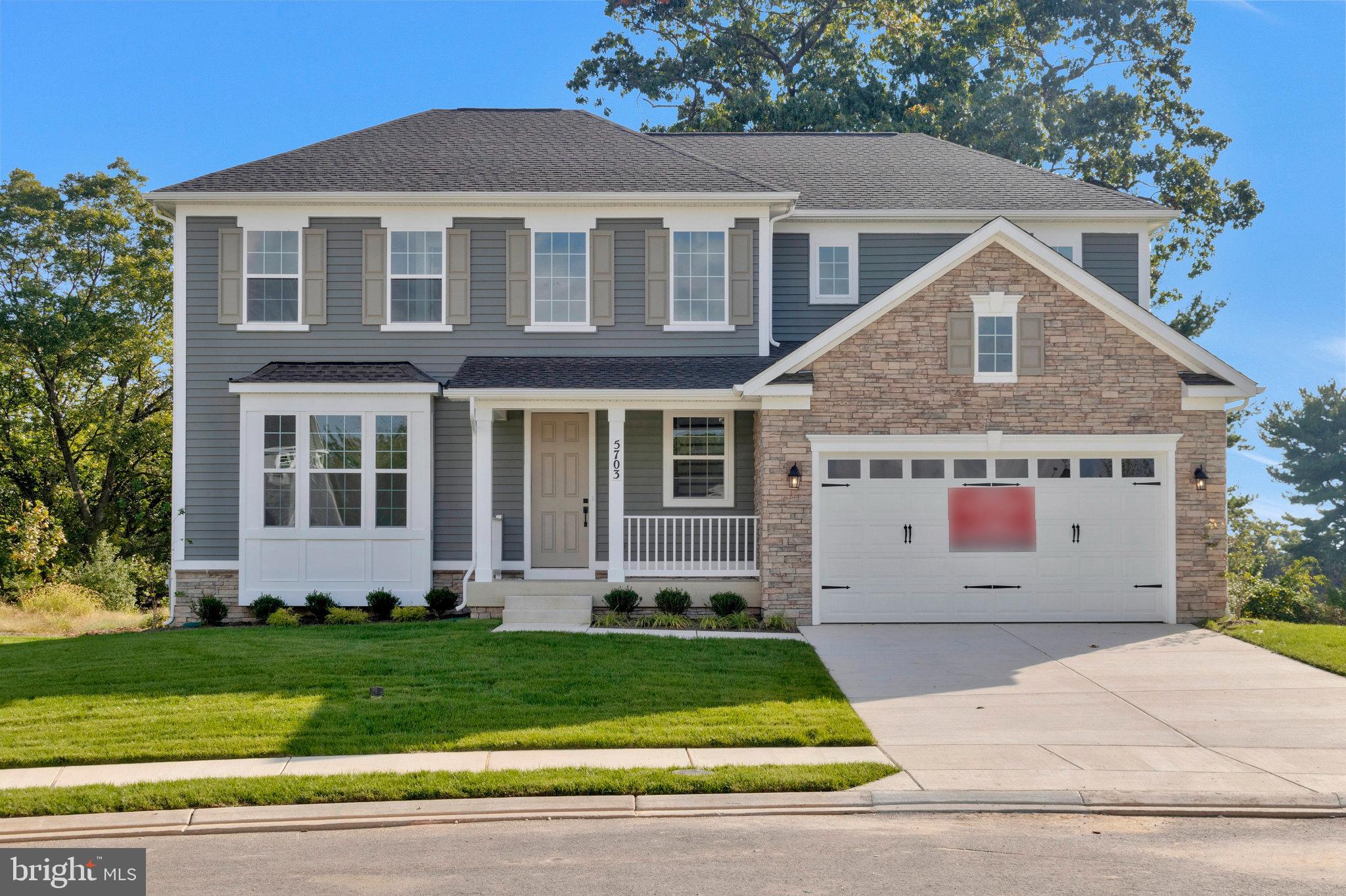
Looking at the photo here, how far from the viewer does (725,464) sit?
53.9ft

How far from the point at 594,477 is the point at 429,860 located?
1056 cm

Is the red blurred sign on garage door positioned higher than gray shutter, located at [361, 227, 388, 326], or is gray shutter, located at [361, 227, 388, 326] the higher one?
gray shutter, located at [361, 227, 388, 326]

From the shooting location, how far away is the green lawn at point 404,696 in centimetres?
869

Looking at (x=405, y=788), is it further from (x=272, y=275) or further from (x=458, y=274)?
(x=272, y=275)

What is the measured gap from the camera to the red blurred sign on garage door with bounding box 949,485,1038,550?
14.5 m

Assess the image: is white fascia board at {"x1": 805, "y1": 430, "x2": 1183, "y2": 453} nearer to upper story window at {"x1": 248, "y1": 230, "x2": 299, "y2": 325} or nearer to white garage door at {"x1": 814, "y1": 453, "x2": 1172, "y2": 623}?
white garage door at {"x1": 814, "y1": 453, "x2": 1172, "y2": 623}

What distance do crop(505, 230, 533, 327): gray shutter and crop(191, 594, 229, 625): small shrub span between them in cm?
613

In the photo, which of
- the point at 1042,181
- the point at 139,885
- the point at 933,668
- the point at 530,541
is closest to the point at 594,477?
the point at 530,541

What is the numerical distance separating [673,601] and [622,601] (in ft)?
2.33

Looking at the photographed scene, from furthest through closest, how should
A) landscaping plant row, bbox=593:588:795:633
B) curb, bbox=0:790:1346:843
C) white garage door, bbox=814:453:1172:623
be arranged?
1. white garage door, bbox=814:453:1172:623
2. landscaping plant row, bbox=593:588:795:633
3. curb, bbox=0:790:1346:843

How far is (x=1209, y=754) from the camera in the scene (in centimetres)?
834

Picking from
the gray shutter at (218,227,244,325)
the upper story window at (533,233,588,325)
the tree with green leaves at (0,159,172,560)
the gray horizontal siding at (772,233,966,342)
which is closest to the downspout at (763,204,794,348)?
the gray horizontal siding at (772,233,966,342)

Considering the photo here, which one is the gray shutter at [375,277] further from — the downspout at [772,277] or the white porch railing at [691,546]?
Result: the downspout at [772,277]

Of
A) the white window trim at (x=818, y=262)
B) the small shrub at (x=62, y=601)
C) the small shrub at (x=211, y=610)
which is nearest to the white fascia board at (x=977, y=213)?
the white window trim at (x=818, y=262)
